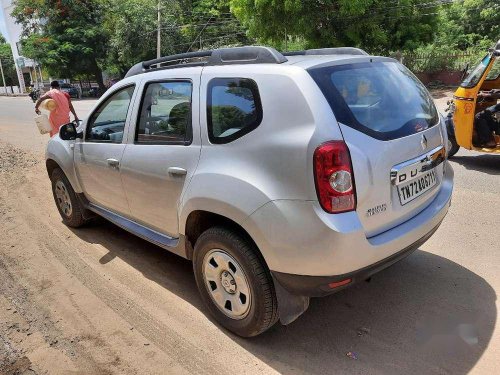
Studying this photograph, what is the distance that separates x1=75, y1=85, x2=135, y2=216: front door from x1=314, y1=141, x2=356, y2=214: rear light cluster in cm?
201

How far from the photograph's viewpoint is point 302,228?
92.2 inches

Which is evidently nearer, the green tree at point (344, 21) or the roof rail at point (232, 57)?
the roof rail at point (232, 57)

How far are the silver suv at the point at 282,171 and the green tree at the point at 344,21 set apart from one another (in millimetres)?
16855

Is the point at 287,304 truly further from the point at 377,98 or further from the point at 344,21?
the point at 344,21

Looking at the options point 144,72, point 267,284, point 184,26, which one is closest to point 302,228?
point 267,284

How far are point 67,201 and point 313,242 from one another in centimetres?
363

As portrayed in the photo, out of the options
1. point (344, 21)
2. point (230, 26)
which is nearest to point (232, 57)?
point (344, 21)

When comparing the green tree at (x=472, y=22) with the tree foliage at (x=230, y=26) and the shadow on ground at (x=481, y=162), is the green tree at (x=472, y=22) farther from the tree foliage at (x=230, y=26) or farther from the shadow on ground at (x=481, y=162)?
the shadow on ground at (x=481, y=162)

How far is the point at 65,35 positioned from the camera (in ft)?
123

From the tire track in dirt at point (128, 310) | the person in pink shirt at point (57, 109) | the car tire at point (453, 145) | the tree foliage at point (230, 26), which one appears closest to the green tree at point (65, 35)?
the tree foliage at point (230, 26)

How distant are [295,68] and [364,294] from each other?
6.17 feet

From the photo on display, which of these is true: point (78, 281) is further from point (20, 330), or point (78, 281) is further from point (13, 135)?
point (13, 135)

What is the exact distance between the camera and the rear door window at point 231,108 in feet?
8.58

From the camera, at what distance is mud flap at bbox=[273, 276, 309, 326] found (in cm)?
258
